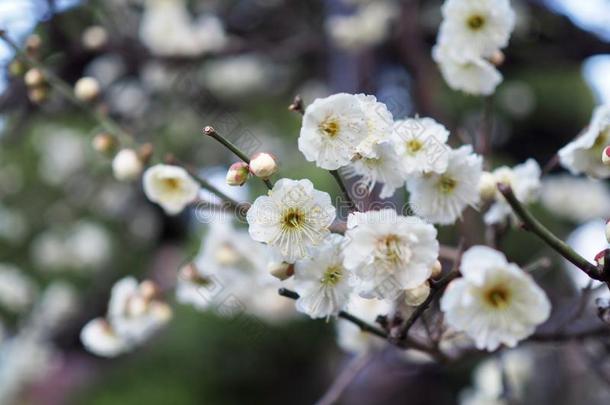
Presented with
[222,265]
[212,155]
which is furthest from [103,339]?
[212,155]

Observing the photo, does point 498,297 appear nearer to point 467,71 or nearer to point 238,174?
point 238,174

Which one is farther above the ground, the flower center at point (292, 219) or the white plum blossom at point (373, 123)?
the white plum blossom at point (373, 123)

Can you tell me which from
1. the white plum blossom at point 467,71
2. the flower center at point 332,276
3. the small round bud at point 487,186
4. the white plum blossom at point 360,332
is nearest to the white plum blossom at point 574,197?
the white plum blossom at point 360,332

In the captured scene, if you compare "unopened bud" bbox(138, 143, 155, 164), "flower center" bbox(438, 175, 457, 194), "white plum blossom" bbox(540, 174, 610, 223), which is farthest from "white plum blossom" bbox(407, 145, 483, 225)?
"white plum blossom" bbox(540, 174, 610, 223)

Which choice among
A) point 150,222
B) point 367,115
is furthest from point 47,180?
point 367,115

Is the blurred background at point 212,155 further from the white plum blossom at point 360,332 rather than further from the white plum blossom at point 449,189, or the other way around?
the white plum blossom at point 449,189

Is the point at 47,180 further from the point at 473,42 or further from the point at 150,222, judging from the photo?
the point at 473,42
